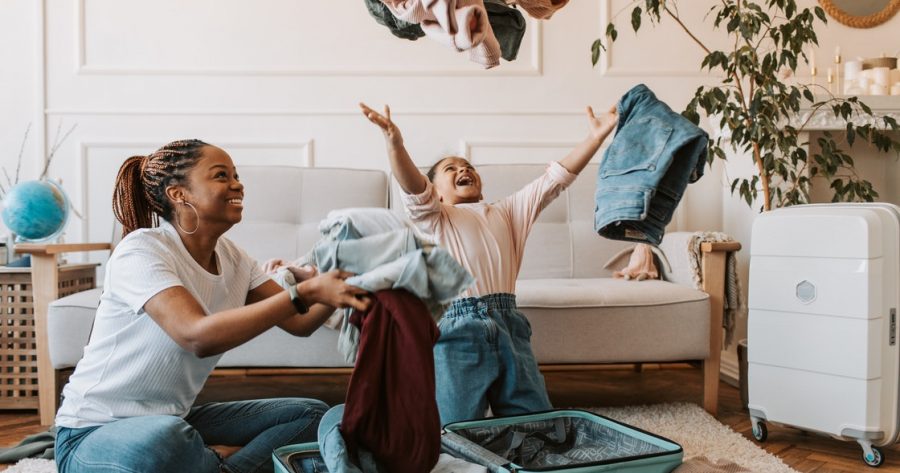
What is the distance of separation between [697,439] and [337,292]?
4.77 feet

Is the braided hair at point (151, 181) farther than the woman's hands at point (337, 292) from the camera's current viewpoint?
Yes

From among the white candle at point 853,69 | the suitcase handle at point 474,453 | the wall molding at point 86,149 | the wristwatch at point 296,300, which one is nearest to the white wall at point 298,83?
the wall molding at point 86,149

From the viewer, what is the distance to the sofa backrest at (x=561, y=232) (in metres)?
2.92

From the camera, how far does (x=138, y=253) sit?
53.3 inches

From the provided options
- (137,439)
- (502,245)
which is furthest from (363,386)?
(502,245)

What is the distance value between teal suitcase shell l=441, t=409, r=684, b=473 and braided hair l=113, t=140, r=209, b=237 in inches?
28.4

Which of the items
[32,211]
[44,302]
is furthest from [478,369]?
[32,211]

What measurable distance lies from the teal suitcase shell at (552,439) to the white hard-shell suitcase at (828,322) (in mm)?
857

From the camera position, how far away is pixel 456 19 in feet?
4.39

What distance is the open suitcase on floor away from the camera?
4.57ft

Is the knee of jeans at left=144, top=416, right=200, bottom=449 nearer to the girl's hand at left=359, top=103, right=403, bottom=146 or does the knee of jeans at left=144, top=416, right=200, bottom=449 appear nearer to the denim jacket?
the girl's hand at left=359, top=103, right=403, bottom=146

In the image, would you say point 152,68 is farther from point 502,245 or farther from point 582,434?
point 582,434

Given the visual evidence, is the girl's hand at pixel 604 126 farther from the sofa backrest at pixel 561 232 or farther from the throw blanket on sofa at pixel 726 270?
the sofa backrest at pixel 561 232

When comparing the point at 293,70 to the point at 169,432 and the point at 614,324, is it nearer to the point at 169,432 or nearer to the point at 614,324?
the point at 614,324
